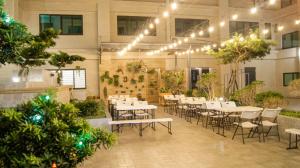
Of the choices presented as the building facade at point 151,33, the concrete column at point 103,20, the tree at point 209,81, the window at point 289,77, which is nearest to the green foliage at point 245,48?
the tree at point 209,81

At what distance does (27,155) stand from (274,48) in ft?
62.5

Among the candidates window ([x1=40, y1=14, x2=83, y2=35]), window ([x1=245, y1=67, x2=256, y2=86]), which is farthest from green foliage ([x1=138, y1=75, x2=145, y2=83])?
window ([x1=245, y1=67, x2=256, y2=86])

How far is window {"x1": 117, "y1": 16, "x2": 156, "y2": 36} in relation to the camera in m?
16.1

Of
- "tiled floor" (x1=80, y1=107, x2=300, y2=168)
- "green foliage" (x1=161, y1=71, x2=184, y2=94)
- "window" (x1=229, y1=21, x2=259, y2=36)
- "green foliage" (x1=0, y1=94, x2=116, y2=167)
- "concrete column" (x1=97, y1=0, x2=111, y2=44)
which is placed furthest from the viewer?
"window" (x1=229, y1=21, x2=259, y2=36)

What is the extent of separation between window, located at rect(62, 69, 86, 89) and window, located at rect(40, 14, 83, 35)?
83.7 inches

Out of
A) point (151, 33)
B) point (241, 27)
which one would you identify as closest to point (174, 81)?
point (151, 33)

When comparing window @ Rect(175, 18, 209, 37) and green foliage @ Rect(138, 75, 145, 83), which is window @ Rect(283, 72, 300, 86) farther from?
green foliage @ Rect(138, 75, 145, 83)

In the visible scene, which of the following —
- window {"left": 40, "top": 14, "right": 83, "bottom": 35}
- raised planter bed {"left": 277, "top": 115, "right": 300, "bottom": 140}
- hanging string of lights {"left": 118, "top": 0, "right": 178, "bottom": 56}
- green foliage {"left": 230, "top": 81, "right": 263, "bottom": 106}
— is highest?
window {"left": 40, "top": 14, "right": 83, "bottom": 35}

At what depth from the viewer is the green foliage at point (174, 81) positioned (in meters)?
15.2

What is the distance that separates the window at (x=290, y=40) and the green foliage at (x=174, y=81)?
787cm

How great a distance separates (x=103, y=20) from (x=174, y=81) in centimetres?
517

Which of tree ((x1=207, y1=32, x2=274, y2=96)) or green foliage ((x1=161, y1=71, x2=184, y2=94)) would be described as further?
green foliage ((x1=161, y1=71, x2=184, y2=94))

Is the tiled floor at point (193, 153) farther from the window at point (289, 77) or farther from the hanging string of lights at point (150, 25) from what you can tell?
the window at point (289, 77)

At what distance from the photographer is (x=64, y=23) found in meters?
15.3
